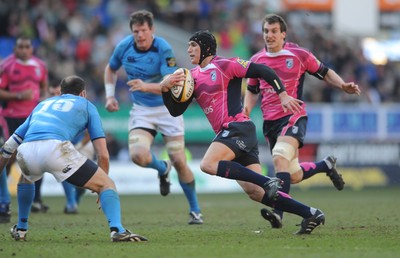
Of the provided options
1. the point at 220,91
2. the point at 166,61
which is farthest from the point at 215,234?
→ the point at 166,61

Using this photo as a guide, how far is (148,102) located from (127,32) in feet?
45.8

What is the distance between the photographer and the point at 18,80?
15508 mm

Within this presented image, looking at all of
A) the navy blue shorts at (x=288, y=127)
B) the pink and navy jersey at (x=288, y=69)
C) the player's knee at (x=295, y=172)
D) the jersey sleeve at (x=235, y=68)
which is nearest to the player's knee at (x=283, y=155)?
the navy blue shorts at (x=288, y=127)

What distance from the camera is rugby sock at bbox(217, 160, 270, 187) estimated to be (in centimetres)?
1032

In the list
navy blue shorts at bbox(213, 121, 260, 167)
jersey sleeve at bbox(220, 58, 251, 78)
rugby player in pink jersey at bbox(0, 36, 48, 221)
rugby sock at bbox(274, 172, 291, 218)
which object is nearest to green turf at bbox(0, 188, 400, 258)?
rugby sock at bbox(274, 172, 291, 218)

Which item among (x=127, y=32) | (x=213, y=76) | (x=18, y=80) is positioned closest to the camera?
(x=213, y=76)

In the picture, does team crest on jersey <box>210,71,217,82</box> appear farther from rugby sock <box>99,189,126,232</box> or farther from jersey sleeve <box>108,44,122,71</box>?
jersey sleeve <box>108,44,122,71</box>

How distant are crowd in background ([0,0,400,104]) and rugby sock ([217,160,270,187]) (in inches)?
545

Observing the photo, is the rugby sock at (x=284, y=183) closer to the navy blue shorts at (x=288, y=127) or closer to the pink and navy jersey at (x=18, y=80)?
the navy blue shorts at (x=288, y=127)

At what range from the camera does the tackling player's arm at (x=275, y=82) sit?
10383 mm

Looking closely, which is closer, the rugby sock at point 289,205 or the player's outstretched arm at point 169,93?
the rugby sock at point 289,205

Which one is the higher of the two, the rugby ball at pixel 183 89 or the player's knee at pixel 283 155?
the rugby ball at pixel 183 89

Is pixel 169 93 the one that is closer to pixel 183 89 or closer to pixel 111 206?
pixel 183 89

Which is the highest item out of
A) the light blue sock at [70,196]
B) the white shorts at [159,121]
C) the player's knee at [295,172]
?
the white shorts at [159,121]
